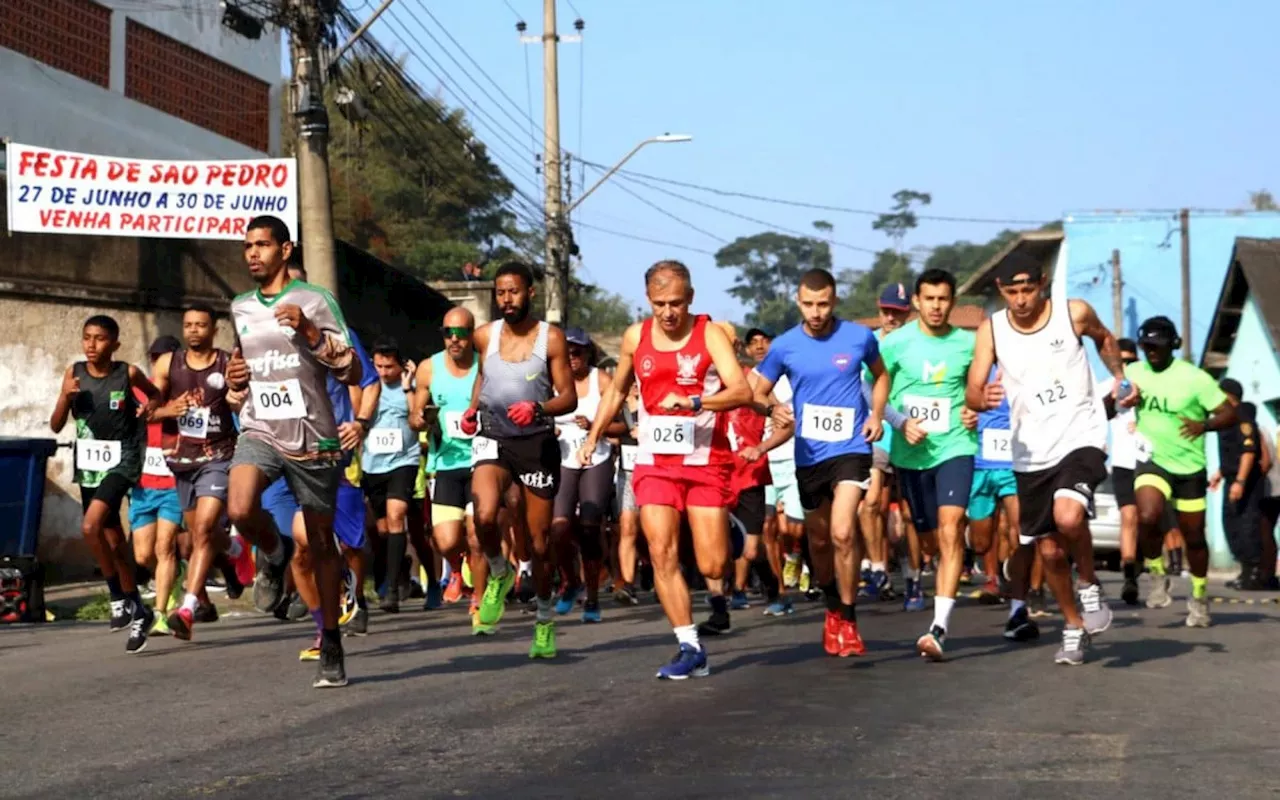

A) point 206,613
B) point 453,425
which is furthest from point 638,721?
point 206,613

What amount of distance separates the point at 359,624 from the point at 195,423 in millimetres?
1687

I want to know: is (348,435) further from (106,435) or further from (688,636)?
(106,435)

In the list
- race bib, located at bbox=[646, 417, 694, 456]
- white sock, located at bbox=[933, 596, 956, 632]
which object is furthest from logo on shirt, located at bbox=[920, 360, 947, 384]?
race bib, located at bbox=[646, 417, 694, 456]

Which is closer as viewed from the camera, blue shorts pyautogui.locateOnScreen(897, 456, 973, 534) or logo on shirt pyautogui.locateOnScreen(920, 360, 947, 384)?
blue shorts pyautogui.locateOnScreen(897, 456, 973, 534)

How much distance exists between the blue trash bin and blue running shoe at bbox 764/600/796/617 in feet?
22.0

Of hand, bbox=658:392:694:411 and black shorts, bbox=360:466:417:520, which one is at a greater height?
hand, bbox=658:392:694:411

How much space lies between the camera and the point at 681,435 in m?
9.84

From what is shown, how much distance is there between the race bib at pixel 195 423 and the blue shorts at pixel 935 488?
4.38m

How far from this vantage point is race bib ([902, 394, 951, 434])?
39.2 feet

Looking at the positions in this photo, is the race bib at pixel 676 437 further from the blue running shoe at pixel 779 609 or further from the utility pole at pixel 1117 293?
the utility pole at pixel 1117 293

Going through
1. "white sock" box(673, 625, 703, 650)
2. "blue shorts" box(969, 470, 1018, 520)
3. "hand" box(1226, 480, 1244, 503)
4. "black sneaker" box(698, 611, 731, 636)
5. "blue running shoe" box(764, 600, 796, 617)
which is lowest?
"blue running shoe" box(764, 600, 796, 617)

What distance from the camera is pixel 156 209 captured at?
22.1m

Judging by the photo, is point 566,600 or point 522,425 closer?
point 522,425

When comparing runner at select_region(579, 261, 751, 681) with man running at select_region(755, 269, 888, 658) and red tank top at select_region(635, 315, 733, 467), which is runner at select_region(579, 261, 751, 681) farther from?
man running at select_region(755, 269, 888, 658)
